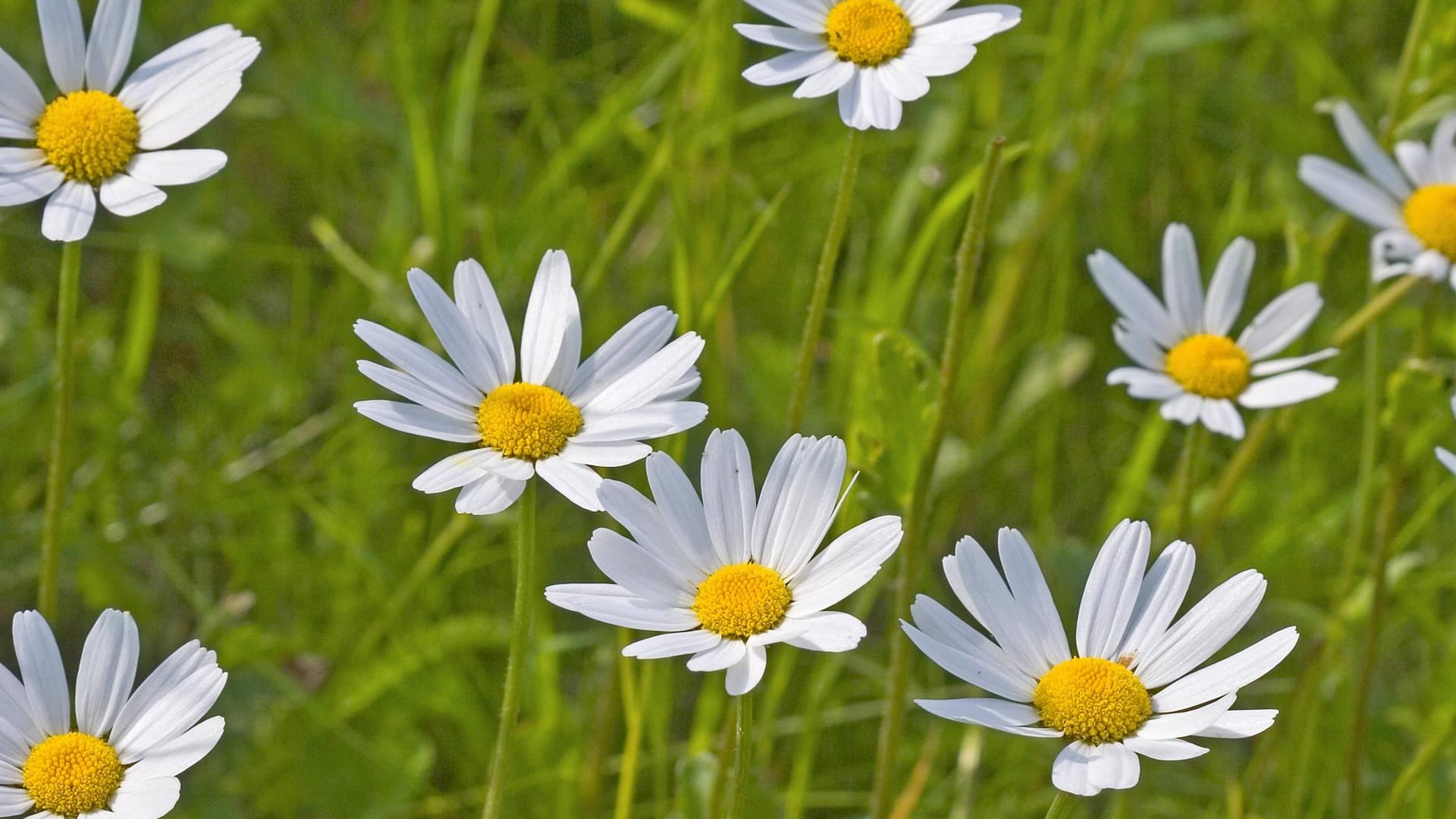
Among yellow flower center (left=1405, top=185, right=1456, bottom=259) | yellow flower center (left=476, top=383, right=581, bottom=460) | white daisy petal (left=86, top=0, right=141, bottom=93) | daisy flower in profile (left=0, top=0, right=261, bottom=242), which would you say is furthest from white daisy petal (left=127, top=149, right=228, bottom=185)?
yellow flower center (left=1405, top=185, right=1456, bottom=259)

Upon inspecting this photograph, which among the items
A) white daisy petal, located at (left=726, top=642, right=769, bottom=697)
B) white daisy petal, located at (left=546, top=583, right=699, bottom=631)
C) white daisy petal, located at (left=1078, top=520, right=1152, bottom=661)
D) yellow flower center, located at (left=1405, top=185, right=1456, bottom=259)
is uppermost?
yellow flower center, located at (left=1405, top=185, right=1456, bottom=259)

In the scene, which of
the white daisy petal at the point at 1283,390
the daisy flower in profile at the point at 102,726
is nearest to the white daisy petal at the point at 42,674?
the daisy flower in profile at the point at 102,726

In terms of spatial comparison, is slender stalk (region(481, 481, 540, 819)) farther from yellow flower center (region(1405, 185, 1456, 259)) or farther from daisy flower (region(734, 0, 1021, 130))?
yellow flower center (region(1405, 185, 1456, 259))

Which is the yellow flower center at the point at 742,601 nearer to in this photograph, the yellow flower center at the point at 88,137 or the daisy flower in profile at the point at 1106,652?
the daisy flower in profile at the point at 1106,652

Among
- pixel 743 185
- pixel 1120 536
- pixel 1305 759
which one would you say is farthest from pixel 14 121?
pixel 1305 759

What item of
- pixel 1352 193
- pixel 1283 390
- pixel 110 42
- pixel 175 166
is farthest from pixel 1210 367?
pixel 110 42

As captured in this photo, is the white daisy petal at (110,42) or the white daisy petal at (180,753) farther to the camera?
the white daisy petal at (110,42)
